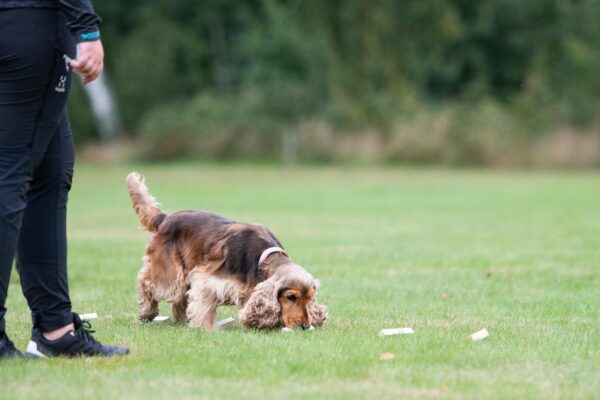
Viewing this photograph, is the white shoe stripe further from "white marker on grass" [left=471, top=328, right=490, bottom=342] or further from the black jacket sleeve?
"white marker on grass" [left=471, top=328, right=490, bottom=342]

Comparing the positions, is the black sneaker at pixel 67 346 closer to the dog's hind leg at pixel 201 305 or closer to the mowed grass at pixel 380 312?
the mowed grass at pixel 380 312

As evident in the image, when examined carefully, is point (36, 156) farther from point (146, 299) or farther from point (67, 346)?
point (146, 299)

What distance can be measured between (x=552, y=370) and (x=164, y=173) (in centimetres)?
2811

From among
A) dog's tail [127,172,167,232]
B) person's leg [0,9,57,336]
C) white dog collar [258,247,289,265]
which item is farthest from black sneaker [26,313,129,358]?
dog's tail [127,172,167,232]

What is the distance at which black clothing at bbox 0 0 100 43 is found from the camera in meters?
4.92

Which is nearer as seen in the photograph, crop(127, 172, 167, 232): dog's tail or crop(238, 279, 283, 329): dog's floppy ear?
crop(238, 279, 283, 329): dog's floppy ear

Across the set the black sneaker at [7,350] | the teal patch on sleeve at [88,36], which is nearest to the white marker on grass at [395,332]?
the black sneaker at [7,350]

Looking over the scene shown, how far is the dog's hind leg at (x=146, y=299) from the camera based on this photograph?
→ 23.6ft

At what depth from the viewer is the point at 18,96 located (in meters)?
5.02

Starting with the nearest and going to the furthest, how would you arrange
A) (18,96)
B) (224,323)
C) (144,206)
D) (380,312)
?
(18,96) < (224,323) < (144,206) < (380,312)

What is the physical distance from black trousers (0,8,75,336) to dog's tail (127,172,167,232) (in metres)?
1.91

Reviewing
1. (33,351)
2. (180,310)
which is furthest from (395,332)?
(33,351)

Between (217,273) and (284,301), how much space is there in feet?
1.92

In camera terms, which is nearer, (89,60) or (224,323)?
(89,60)
